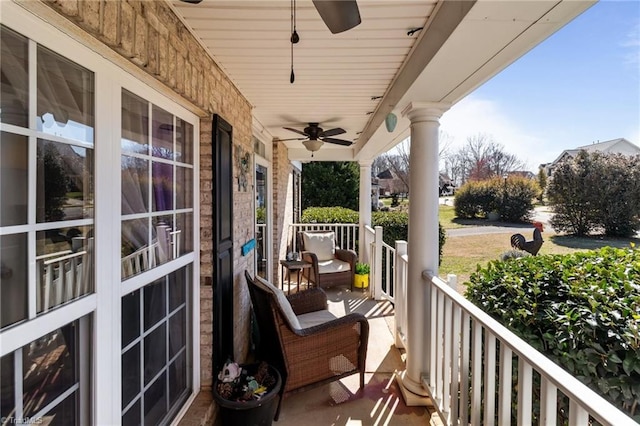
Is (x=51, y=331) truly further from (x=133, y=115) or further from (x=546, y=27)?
(x=546, y=27)

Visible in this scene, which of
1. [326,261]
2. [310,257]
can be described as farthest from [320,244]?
[310,257]

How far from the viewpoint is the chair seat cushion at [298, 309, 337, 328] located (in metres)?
2.95

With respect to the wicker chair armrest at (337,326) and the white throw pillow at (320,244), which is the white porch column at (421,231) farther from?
the white throw pillow at (320,244)

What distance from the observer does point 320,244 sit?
602 centimetres

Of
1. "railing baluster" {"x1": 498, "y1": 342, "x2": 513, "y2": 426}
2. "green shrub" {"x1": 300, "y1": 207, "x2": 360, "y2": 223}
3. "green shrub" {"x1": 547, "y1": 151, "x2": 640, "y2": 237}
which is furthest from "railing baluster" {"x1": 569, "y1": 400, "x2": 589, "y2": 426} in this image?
"green shrub" {"x1": 547, "y1": 151, "x2": 640, "y2": 237}

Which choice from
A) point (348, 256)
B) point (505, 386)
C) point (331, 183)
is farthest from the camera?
point (331, 183)

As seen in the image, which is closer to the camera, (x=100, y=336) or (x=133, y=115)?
(x=100, y=336)

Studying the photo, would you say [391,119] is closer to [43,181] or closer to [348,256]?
[43,181]

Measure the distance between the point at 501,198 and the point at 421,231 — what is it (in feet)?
45.9

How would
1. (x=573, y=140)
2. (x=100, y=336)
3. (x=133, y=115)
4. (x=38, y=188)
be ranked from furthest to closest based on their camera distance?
(x=573, y=140) < (x=133, y=115) < (x=100, y=336) < (x=38, y=188)

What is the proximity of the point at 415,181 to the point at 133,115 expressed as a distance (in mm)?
2040

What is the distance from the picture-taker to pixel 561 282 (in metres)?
1.93

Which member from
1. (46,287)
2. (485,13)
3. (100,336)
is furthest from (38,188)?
(485,13)

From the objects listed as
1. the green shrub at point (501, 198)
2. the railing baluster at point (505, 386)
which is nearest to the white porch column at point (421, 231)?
the railing baluster at point (505, 386)
